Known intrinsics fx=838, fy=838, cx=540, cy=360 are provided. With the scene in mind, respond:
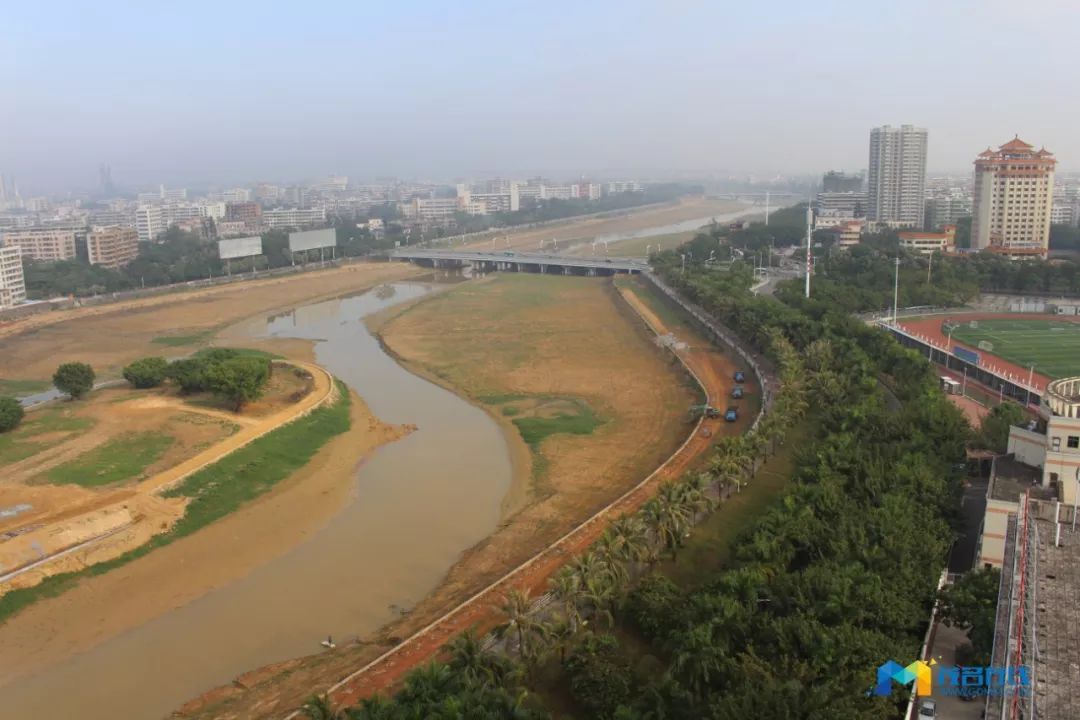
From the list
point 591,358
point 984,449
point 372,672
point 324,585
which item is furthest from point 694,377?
point 372,672

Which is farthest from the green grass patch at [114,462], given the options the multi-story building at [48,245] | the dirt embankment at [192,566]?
the multi-story building at [48,245]

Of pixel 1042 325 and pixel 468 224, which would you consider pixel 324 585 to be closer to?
pixel 1042 325

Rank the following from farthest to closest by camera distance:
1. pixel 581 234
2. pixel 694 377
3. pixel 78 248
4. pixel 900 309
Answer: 1. pixel 581 234
2. pixel 78 248
3. pixel 900 309
4. pixel 694 377

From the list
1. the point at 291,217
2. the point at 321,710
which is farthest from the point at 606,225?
the point at 321,710

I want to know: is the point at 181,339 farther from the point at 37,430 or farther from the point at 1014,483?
the point at 1014,483

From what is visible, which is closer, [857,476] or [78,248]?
[857,476]

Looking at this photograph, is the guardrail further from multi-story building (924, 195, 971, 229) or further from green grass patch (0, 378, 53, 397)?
multi-story building (924, 195, 971, 229)
